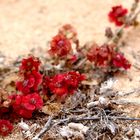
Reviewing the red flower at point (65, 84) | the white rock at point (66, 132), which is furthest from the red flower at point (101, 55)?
the white rock at point (66, 132)

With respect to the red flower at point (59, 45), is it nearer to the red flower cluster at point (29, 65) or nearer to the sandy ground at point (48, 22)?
the red flower cluster at point (29, 65)

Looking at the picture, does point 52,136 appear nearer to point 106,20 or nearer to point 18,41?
point 18,41

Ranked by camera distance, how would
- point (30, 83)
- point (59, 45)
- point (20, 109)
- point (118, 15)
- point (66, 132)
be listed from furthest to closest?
point (118, 15)
point (59, 45)
point (30, 83)
point (20, 109)
point (66, 132)

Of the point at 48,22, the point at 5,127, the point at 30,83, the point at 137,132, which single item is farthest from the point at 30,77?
the point at 48,22

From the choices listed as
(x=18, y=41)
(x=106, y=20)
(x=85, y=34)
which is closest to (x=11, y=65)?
(x=18, y=41)

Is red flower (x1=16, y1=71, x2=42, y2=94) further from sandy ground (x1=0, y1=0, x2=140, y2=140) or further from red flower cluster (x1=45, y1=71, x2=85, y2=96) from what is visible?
sandy ground (x1=0, y1=0, x2=140, y2=140)

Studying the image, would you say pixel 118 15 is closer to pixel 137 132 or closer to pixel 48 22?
pixel 48 22

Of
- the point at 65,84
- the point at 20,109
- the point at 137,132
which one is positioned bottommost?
the point at 137,132
